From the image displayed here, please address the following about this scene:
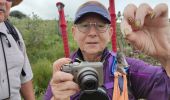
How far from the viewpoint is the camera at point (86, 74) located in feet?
8.23

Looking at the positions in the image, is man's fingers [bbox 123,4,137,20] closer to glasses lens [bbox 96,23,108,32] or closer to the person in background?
the person in background

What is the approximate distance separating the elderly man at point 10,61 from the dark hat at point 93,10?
2.67 ft

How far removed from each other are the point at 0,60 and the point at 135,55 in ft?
12.4

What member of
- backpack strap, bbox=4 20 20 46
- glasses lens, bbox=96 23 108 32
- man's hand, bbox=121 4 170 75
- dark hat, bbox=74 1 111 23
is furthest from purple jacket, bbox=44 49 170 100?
backpack strap, bbox=4 20 20 46

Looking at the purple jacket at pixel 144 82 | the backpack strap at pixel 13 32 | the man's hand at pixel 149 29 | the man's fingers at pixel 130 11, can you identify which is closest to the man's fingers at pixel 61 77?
the purple jacket at pixel 144 82

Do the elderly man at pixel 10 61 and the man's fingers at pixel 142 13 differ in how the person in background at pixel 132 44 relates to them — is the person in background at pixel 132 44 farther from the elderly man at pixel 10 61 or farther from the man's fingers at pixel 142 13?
the elderly man at pixel 10 61

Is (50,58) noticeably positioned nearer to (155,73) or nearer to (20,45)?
(20,45)

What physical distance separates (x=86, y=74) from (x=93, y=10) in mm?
723

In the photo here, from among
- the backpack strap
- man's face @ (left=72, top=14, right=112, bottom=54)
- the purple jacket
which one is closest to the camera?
the purple jacket

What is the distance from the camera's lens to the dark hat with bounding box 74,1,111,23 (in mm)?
3115

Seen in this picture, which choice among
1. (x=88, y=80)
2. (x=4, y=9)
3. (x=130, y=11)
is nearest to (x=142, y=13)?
(x=130, y=11)

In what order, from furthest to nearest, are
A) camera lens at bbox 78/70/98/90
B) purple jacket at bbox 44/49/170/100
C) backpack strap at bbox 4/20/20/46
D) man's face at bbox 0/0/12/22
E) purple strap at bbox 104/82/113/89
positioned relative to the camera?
backpack strap at bbox 4/20/20/46 < man's face at bbox 0/0/12/22 < purple strap at bbox 104/82/113/89 < purple jacket at bbox 44/49/170/100 < camera lens at bbox 78/70/98/90

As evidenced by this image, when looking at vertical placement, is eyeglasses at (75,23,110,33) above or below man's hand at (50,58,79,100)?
above

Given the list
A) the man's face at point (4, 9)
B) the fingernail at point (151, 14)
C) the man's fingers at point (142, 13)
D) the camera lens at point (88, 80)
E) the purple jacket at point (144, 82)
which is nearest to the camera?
the man's fingers at point (142, 13)
